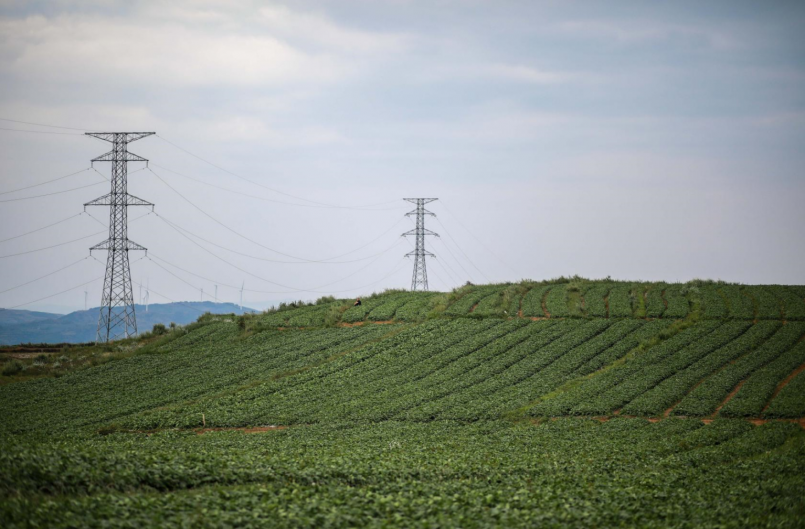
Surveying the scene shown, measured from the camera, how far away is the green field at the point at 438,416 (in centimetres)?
1877

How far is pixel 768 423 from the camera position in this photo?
3478cm

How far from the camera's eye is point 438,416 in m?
40.8

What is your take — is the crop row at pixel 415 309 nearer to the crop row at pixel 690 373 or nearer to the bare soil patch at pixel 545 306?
the bare soil patch at pixel 545 306

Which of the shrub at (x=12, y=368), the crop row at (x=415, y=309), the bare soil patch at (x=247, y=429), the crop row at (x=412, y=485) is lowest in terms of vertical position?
the bare soil patch at (x=247, y=429)

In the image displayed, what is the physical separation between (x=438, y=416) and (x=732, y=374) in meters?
22.3

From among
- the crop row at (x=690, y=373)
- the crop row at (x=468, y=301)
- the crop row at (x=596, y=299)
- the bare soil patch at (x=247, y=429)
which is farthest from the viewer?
the crop row at (x=468, y=301)

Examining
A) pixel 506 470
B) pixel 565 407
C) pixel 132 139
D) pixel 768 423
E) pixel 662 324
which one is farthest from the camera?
pixel 132 139

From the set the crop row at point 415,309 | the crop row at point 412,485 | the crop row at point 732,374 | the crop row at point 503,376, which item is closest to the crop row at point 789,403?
the crop row at point 732,374

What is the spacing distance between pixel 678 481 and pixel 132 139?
7132 cm

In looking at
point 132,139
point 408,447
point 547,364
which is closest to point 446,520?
point 408,447

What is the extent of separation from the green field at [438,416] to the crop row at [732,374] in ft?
0.65

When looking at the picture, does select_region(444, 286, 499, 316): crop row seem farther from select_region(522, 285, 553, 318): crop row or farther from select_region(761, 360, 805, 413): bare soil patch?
select_region(761, 360, 805, 413): bare soil patch

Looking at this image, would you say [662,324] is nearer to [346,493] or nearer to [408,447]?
[408,447]

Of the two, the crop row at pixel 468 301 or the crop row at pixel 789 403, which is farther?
the crop row at pixel 468 301
